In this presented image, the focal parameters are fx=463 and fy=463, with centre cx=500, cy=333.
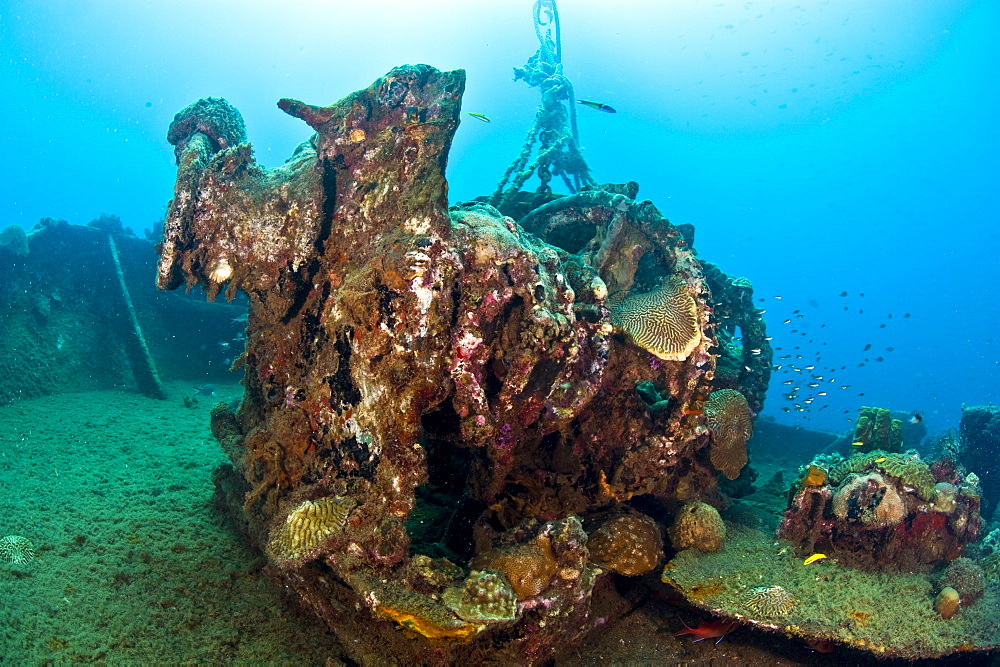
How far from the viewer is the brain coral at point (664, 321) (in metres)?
6.02

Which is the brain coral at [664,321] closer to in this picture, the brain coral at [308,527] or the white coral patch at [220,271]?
the brain coral at [308,527]

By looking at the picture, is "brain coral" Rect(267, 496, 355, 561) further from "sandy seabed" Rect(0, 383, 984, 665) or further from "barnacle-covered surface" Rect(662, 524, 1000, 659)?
"barnacle-covered surface" Rect(662, 524, 1000, 659)

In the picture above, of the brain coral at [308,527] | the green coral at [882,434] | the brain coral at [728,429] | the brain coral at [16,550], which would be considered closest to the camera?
the brain coral at [308,527]

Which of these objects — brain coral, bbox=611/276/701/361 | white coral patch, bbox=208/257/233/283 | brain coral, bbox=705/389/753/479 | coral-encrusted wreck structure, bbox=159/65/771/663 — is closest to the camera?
coral-encrusted wreck structure, bbox=159/65/771/663

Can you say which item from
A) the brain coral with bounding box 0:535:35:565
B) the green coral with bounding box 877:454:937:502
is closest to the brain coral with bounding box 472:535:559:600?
the brain coral with bounding box 0:535:35:565

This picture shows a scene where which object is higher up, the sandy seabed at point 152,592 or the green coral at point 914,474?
the green coral at point 914,474

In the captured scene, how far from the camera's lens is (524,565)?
4.37 m

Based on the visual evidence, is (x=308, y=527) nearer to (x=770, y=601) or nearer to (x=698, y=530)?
(x=698, y=530)

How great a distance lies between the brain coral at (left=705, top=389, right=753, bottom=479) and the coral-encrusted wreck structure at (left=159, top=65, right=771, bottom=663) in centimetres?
27

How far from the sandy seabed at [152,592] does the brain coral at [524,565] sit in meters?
1.47

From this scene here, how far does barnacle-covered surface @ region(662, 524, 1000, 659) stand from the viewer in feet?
14.9

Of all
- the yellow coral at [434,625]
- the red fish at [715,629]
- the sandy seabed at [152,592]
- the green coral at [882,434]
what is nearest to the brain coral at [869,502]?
the sandy seabed at [152,592]

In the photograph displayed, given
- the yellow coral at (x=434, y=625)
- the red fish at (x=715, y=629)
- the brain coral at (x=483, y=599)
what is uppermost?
the brain coral at (x=483, y=599)

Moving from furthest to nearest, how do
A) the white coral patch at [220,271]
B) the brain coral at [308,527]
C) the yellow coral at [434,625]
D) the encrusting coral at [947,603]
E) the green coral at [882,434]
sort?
the green coral at [882,434] < the white coral patch at [220,271] < the encrusting coral at [947,603] < the brain coral at [308,527] < the yellow coral at [434,625]
